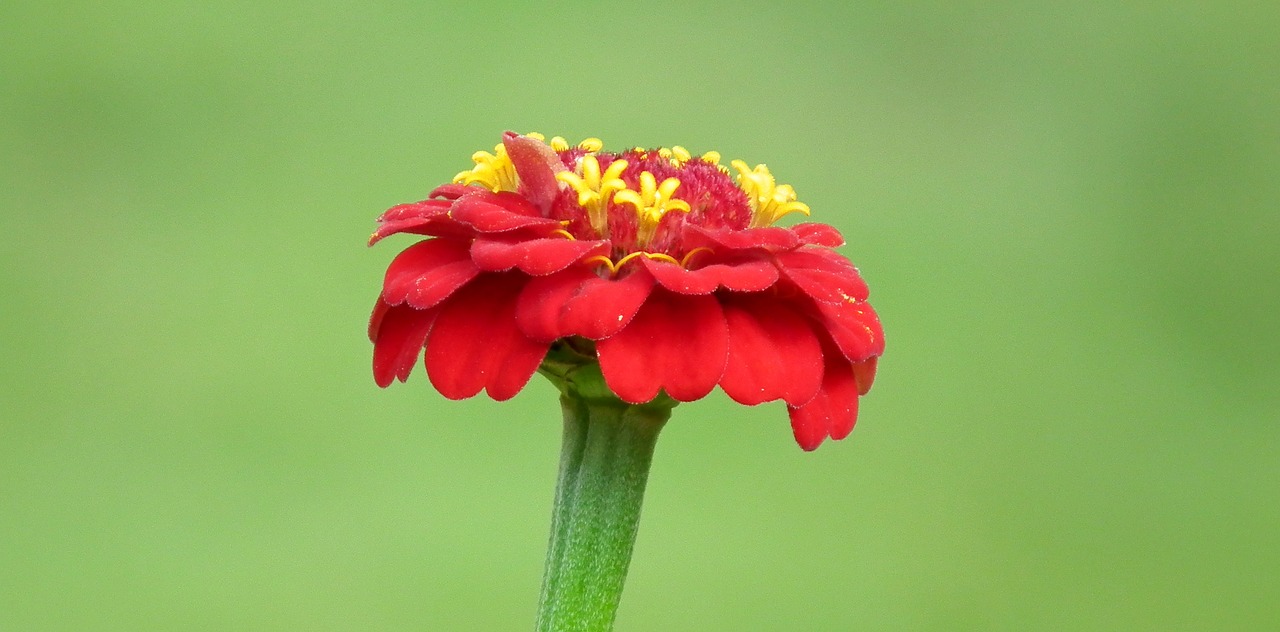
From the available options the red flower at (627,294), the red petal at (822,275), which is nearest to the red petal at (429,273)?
the red flower at (627,294)

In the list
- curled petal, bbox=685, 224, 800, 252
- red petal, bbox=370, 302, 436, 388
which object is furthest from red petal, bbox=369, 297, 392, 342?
curled petal, bbox=685, 224, 800, 252

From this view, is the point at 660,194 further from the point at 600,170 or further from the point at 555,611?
the point at 555,611

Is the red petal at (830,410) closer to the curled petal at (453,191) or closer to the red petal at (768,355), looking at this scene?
the red petal at (768,355)

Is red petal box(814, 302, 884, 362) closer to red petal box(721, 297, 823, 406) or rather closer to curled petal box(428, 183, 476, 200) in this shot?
red petal box(721, 297, 823, 406)

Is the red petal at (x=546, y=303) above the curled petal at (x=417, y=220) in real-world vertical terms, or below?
below

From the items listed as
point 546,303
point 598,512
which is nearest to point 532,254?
point 546,303

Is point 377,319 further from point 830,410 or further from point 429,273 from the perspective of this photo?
point 830,410
